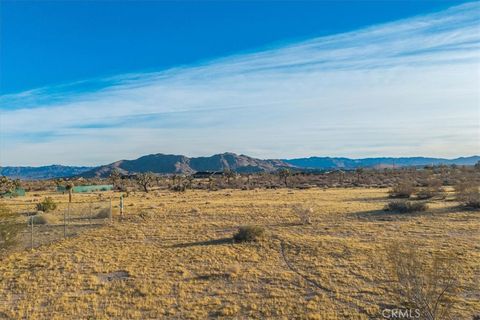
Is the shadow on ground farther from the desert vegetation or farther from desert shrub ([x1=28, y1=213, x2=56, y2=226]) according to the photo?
desert shrub ([x1=28, y1=213, x2=56, y2=226])

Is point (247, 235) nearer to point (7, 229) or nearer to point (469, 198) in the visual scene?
point (7, 229)

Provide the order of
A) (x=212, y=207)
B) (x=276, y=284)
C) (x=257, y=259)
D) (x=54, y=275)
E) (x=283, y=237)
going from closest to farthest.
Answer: (x=276, y=284) < (x=54, y=275) < (x=257, y=259) < (x=283, y=237) < (x=212, y=207)

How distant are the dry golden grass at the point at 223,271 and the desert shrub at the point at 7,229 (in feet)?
2.54

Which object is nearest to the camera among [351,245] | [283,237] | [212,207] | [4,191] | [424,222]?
[351,245]

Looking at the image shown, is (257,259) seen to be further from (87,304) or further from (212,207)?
(212,207)

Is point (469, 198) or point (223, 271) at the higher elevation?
point (469, 198)

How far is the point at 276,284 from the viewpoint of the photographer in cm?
1608

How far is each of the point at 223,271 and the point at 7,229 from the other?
11.8m

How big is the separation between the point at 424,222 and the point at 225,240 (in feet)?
46.6

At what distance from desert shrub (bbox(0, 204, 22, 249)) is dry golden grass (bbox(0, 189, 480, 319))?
0.77 meters

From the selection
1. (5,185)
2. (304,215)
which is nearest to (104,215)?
(304,215)

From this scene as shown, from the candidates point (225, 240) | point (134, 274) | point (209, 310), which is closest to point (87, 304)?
point (134, 274)

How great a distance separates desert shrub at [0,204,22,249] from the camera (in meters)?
20.7

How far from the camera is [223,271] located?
1764 cm
